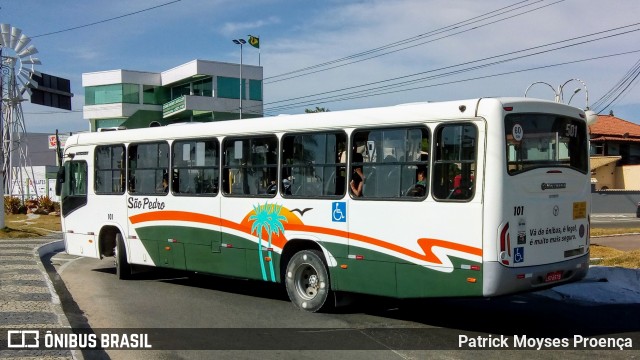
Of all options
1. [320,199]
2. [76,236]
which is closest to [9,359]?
[320,199]

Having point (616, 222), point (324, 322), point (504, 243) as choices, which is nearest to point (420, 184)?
point (504, 243)

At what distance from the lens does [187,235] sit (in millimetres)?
11750

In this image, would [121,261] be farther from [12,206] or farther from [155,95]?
[155,95]

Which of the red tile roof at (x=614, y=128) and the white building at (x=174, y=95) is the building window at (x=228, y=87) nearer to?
the white building at (x=174, y=95)

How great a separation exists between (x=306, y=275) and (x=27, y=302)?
4047 millimetres

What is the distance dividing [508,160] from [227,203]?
16.7ft

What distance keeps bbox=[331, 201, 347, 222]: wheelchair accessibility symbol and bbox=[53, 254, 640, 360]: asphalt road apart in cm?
143

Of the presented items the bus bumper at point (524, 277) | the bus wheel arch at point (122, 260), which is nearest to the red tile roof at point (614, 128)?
the bus wheel arch at point (122, 260)

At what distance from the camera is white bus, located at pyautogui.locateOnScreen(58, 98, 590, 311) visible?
7707mm

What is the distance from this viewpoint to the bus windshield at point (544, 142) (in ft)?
25.6

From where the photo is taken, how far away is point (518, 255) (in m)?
7.69

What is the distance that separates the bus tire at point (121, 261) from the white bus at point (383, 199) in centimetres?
107

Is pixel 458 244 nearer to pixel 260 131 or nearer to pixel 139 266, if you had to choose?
pixel 260 131

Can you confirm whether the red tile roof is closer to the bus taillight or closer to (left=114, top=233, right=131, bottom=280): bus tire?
(left=114, top=233, right=131, bottom=280): bus tire
